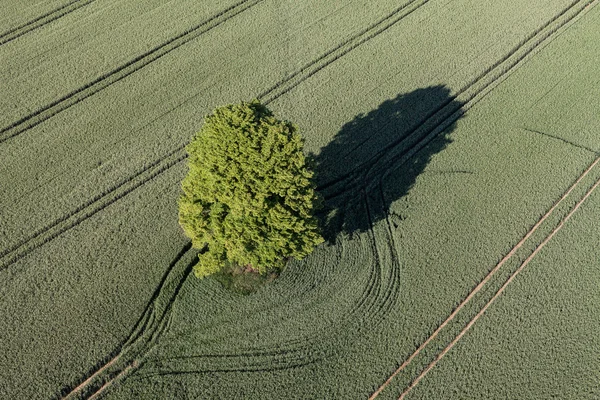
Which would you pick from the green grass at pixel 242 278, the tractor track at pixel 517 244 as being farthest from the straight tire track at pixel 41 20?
the tractor track at pixel 517 244

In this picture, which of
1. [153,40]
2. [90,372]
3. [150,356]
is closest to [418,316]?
[150,356]

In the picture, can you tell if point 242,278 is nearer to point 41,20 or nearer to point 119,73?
point 119,73

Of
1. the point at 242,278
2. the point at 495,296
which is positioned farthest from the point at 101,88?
the point at 495,296

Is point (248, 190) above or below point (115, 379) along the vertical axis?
above

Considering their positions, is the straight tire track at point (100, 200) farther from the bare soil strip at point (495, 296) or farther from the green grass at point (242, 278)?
the bare soil strip at point (495, 296)

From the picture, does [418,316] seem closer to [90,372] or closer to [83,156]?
[90,372]

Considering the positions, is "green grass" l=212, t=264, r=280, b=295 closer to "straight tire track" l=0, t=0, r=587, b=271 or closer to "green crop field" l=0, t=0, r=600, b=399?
"green crop field" l=0, t=0, r=600, b=399

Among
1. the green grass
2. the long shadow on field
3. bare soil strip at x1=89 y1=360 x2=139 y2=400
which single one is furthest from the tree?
bare soil strip at x1=89 y1=360 x2=139 y2=400
